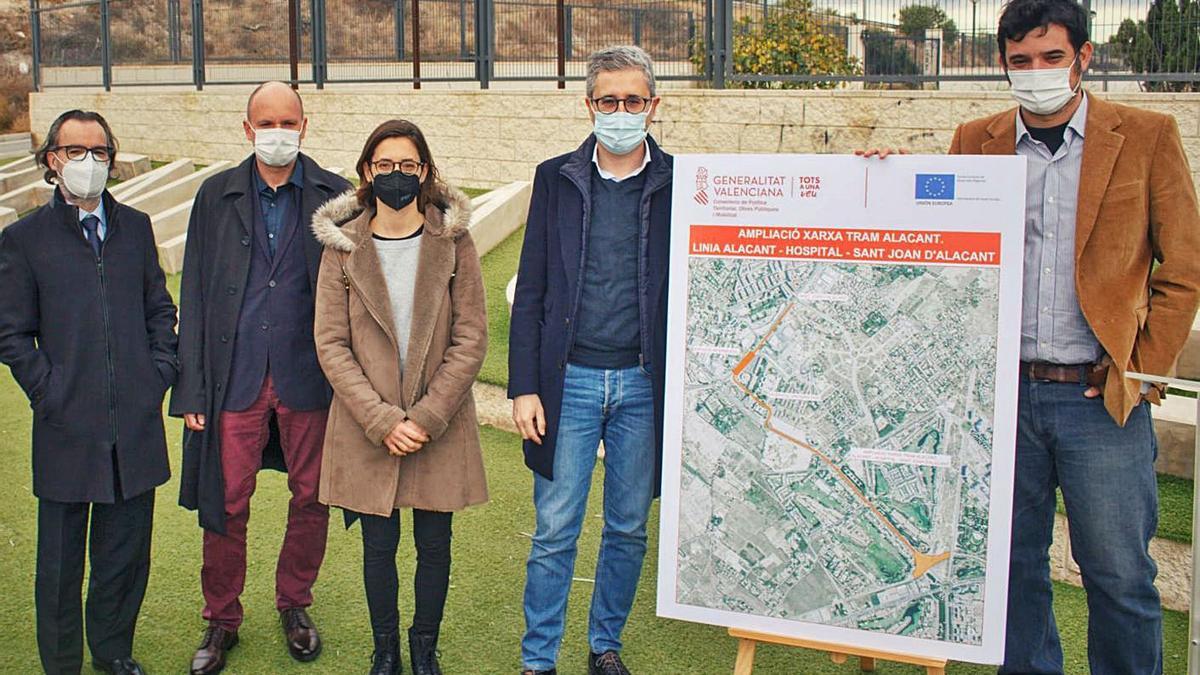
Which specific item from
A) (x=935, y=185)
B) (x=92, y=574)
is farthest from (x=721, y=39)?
(x=92, y=574)

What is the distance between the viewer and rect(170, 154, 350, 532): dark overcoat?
157 inches

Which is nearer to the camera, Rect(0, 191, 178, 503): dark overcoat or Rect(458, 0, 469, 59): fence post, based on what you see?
Rect(0, 191, 178, 503): dark overcoat

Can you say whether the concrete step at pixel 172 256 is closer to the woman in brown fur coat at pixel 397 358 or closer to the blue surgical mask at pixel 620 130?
the woman in brown fur coat at pixel 397 358

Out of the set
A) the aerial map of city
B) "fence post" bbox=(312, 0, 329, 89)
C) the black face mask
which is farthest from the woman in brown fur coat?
"fence post" bbox=(312, 0, 329, 89)

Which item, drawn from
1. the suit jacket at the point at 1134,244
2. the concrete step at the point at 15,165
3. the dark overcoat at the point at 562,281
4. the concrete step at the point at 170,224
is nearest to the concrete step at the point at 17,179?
the concrete step at the point at 15,165

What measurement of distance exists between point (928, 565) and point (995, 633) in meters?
0.26

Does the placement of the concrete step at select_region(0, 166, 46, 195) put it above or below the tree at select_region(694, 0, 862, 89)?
below

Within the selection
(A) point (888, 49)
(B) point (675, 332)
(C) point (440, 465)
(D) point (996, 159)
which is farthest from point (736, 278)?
(A) point (888, 49)

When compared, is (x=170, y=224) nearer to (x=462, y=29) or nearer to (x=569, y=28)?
(x=462, y=29)

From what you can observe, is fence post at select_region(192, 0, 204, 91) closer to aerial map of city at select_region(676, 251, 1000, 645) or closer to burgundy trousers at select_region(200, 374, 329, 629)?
burgundy trousers at select_region(200, 374, 329, 629)

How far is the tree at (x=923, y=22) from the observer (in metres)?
9.13

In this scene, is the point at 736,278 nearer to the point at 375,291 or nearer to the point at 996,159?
the point at 996,159

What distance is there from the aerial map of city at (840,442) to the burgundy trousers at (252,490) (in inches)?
55.5

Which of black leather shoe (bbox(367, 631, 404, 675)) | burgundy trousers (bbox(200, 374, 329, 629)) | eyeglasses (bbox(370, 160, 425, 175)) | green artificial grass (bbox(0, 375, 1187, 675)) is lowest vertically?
green artificial grass (bbox(0, 375, 1187, 675))
